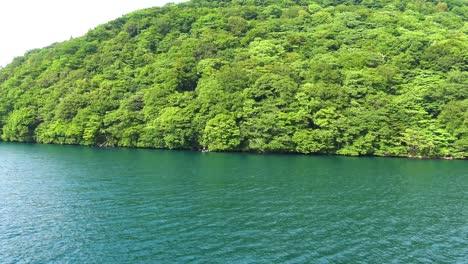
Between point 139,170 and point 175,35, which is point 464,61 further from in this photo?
point 175,35

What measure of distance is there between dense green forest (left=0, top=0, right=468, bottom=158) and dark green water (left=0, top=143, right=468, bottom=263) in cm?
2577

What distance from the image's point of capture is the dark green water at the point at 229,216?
67.1 ft

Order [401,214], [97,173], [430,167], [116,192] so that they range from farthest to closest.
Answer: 1. [430,167]
2. [97,173]
3. [116,192]
4. [401,214]

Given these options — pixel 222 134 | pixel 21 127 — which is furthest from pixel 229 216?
pixel 21 127

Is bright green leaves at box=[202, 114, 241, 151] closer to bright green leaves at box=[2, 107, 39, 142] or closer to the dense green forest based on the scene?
the dense green forest

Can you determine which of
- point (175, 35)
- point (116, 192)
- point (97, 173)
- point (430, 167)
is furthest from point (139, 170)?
point (175, 35)

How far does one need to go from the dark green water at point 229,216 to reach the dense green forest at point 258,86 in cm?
2577

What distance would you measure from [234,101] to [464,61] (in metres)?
56.2

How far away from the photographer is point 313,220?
1054 inches

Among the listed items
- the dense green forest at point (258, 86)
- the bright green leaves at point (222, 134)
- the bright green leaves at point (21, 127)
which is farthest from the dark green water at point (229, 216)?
the bright green leaves at point (21, 127)

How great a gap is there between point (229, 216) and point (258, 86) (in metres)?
56.4

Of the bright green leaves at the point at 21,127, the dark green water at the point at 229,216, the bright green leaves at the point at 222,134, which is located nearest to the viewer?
the dark green water at the point at 229,216

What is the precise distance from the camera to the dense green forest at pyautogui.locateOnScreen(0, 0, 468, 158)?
73188mm

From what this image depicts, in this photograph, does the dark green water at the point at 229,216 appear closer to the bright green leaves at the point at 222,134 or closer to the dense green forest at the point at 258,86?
the dense green forest at the point at 258,86
